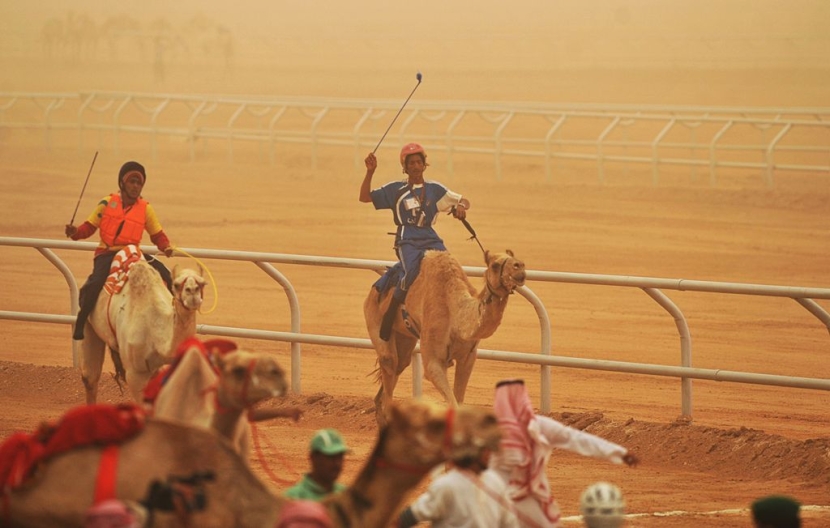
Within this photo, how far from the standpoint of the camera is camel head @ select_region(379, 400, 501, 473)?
5.59 m

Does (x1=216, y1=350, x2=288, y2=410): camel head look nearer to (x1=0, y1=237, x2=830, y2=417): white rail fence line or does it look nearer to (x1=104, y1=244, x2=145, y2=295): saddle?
(x1=104, y1=244, x2=145, y2=295): saddle

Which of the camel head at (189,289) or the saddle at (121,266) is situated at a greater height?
the saddle at (121,266)

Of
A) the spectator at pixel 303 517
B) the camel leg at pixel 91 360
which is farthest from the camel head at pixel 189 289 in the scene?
the spectator at pixel 303 517

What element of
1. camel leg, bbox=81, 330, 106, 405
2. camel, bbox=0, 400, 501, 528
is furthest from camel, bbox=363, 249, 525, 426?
camel, bbox=0, 400, 501, 528

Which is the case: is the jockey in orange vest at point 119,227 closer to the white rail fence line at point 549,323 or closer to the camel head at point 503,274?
the white rail fence line at point 549,323

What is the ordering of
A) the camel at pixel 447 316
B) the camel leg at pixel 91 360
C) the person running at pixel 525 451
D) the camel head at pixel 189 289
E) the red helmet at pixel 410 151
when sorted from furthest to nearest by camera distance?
1. the camel leg at pixel 91 360
2. the red helmet at pixel 410 151
3. the camel at pixel 447 316
4. the camel head at pixel 189 289
5. the person running at pixel 525 451

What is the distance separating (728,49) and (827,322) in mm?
52270

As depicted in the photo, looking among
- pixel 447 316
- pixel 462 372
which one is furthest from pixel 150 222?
pixel 462 372

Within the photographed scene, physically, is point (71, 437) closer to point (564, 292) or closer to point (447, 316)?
point (447, 316)

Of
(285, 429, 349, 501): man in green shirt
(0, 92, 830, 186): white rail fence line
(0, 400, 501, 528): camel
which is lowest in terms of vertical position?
(0, 400, 501, 528): camel

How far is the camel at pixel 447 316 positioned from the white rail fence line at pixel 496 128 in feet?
60.8

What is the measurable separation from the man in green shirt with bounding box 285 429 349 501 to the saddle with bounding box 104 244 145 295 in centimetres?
523

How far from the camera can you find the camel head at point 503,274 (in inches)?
428

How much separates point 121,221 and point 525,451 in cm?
518
